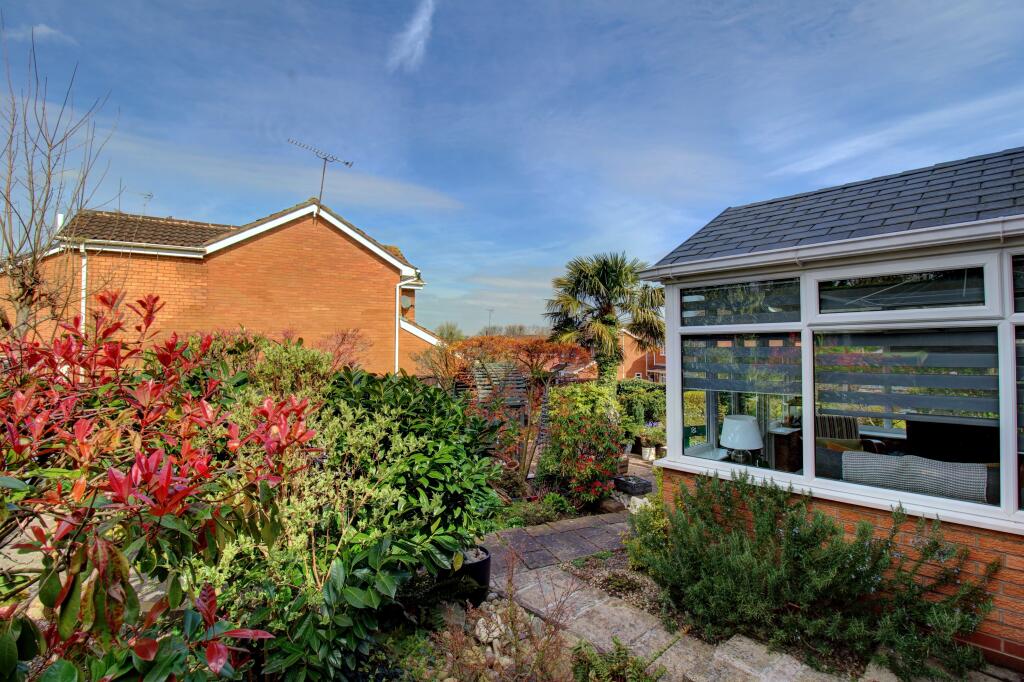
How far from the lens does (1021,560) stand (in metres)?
3.54

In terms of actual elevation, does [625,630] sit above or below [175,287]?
below

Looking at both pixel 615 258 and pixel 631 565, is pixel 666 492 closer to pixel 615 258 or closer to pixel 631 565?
pixel 631 565

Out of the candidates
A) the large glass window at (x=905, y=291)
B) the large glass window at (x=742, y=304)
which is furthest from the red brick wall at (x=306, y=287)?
the large glass window at (x=905, y=291)

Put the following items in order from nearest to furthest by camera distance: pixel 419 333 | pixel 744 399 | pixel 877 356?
pixel 877 356, pixel 744 399, pixel 419 333

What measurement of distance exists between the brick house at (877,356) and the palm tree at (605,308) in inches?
352

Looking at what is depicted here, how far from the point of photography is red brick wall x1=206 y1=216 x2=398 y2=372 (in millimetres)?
14234

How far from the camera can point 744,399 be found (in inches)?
207

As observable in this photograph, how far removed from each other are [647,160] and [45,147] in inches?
404

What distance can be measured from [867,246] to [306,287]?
50.1ft

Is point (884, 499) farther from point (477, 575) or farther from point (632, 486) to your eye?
point (632, 486)

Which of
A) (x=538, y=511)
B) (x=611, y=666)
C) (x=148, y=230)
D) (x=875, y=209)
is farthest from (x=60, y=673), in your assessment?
(x=148, y=230)

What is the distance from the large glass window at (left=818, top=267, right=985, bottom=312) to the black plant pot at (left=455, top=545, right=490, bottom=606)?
159 inches

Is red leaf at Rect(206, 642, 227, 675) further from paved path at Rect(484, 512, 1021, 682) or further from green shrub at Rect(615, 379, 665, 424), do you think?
green shrub at Rect(615, 379, 665, 424)

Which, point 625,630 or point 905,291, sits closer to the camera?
point 625,630
